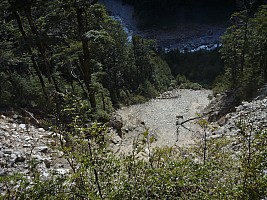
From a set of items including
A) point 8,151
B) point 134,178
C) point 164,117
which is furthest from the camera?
point 164,117

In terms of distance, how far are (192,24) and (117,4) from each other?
55.6 feet

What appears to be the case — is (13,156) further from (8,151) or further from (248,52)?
(248,52)

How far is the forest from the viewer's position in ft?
10.6

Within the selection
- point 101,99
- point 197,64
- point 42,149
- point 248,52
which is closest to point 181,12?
point 197,64

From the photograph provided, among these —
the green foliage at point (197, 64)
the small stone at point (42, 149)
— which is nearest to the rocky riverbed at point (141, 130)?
the small stone at point (42, 149)

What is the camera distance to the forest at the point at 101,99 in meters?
3.24

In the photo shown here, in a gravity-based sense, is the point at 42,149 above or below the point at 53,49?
below

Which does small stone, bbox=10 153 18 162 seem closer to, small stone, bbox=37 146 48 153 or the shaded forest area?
small stone, bbox=37 146 48 153

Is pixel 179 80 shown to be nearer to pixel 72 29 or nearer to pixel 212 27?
pixel 212 27

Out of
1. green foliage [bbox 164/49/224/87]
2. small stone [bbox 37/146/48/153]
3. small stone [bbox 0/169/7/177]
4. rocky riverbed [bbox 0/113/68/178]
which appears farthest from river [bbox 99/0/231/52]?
small stone [bbox 0/169/7/177]

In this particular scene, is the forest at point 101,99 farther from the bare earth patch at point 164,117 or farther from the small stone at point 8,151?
the small stone at point 8,151

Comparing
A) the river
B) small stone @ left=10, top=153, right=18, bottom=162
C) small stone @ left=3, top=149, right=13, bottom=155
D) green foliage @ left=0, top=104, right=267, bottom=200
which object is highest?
green foliage @ left=0, top=104, right=267, bottom=200

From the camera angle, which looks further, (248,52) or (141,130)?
(248,52)

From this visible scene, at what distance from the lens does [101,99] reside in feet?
46.8
